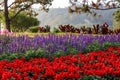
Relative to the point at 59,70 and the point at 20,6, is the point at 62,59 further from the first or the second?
the point at 20,6

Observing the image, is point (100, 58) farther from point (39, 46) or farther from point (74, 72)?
point (39, 46)

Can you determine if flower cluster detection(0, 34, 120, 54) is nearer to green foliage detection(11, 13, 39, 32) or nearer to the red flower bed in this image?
the red flower bed

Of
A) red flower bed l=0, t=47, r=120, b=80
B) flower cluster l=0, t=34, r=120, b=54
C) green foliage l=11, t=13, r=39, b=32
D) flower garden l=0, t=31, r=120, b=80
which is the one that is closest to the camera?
red flower bed l=0, t=47, r=120, b=80

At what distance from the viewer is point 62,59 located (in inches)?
395

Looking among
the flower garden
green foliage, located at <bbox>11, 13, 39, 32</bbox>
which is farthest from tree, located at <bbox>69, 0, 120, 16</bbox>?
green foliage, located at <bbox>11, 13, 39, 32</bbox>

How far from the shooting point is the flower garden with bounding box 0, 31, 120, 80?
784 centimetres

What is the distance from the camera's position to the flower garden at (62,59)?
25.7ft

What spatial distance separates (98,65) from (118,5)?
16415mm

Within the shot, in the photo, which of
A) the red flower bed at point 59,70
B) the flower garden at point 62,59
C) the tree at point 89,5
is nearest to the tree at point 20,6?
the tree at point 89,5

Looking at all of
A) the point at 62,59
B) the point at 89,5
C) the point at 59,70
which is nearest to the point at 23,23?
the point at 89,5

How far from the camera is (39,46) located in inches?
480

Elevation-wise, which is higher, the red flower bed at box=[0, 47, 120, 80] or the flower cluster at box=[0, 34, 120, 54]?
the flower cluster at box=[0, 34, 120, 54]

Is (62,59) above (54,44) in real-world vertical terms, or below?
below

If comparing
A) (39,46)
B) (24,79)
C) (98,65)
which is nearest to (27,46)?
(39,46)
